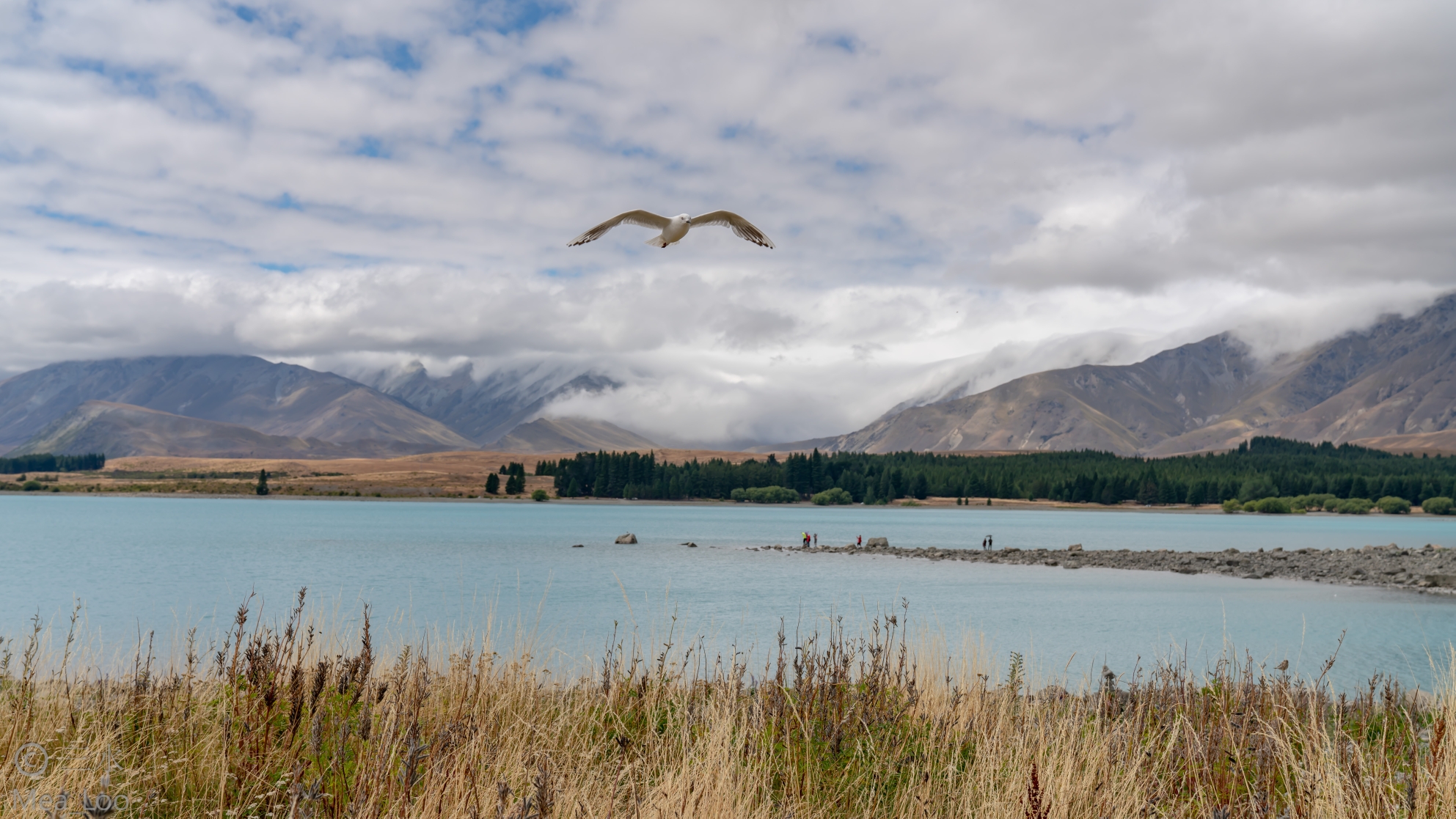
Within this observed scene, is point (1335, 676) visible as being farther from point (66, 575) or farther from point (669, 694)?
point (66, 575)

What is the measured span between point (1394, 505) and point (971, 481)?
71053mm

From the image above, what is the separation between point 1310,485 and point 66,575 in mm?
194976

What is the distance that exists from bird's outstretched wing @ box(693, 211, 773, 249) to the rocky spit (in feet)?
165

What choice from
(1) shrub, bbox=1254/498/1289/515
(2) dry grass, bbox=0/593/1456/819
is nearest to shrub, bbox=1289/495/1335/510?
(1) shrub, bbox=1254/498/1289/515

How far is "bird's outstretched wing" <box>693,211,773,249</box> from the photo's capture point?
9.07m

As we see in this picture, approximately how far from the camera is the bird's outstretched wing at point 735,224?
357 inches

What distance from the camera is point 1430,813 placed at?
609 cm

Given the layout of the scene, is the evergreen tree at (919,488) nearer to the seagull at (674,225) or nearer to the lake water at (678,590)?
the lake water at (678,590)

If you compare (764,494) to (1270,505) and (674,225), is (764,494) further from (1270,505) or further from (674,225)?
(674,225)

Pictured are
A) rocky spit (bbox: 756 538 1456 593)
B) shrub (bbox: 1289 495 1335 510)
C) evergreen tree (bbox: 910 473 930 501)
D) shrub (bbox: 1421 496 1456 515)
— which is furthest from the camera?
evergreen tree (bbox: 910 473 930 501)

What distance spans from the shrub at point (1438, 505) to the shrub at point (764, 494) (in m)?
109

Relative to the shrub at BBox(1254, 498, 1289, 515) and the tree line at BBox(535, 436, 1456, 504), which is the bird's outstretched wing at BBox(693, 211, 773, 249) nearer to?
the tree line at BBox(535, 436, 1456, 504)

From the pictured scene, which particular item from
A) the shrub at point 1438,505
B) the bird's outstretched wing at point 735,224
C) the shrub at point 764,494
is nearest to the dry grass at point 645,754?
the bird's outstretched wing at point 735,224

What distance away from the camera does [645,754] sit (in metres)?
7.68
